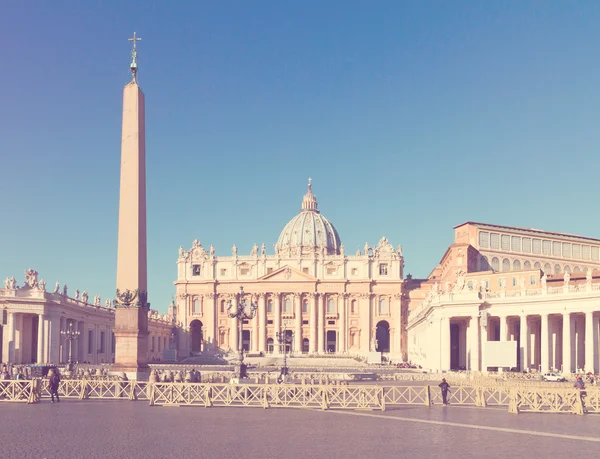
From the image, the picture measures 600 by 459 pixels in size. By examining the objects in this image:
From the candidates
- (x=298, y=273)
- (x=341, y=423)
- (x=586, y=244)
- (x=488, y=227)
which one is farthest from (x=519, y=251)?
(x=341, y=423)

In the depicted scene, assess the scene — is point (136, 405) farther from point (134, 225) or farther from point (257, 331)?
point (257, 331)

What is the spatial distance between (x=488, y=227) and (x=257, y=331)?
125ft

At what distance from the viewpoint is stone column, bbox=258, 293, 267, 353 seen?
109938 millimetres

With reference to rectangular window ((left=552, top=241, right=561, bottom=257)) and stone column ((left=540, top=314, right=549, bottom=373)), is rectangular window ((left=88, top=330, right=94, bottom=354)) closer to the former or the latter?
stone column ((left=540, top=314, right=549, bottom=373))

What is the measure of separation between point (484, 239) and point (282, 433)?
74533 millimetres

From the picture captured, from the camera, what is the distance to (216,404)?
25.8 metres

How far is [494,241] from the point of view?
89.8 m

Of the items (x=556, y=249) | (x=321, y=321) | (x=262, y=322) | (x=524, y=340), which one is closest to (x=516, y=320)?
(x=524, y=340)

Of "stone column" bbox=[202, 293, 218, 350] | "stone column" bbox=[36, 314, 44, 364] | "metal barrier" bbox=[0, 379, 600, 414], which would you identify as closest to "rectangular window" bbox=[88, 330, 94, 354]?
"stone column" bbox=[36, 314, 44, 364]

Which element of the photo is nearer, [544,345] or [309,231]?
[544,345]

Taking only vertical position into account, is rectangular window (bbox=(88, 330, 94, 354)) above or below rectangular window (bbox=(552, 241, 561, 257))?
below

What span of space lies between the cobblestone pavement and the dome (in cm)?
12149

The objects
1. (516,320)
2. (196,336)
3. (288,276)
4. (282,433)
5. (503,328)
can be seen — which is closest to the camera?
(282,433)

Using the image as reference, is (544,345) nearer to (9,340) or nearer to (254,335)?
(9,340)
